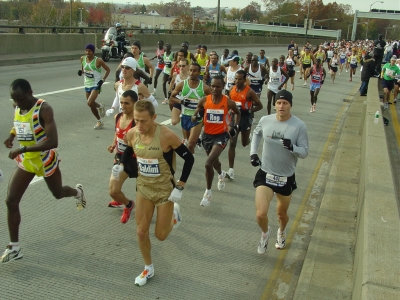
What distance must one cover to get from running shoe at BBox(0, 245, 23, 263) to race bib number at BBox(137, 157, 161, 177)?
64.1 inches

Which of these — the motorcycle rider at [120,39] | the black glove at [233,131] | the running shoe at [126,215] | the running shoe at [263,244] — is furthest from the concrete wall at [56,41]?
the running shoe at [263,244]

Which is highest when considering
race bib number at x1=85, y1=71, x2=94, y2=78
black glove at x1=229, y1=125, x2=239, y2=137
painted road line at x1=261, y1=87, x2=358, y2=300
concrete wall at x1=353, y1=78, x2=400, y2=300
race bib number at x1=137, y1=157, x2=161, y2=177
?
race bib number at x1=85, y1=71, x2=94, y2=78

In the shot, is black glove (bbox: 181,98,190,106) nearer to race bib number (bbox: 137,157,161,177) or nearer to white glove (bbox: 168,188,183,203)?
race bib number (bbox: 137,157,161,177)

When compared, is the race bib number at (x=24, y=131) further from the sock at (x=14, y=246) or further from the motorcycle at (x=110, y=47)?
the motorcycle at (x=110, y=47)

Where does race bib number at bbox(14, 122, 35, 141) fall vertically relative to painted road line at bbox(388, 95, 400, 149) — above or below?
above

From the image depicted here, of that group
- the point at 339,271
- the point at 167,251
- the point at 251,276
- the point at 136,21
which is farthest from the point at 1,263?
the point at 136,21

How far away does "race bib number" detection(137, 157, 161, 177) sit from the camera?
4828mm

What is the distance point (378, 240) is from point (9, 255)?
143 inches

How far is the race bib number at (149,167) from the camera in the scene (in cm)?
483

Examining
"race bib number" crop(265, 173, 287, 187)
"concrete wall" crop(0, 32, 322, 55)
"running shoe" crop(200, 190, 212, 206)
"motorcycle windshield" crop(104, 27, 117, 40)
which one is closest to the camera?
"race bib number" crop(265, 173, 287, 187)

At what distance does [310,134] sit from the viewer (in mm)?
12789

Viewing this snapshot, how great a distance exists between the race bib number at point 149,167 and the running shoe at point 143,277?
97 centimetres

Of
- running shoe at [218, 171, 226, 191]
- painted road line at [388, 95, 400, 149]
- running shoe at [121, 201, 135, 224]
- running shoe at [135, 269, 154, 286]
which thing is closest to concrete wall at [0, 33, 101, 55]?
→ painted road line at [388, 95, 400, 149]

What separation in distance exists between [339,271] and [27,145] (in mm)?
3532
